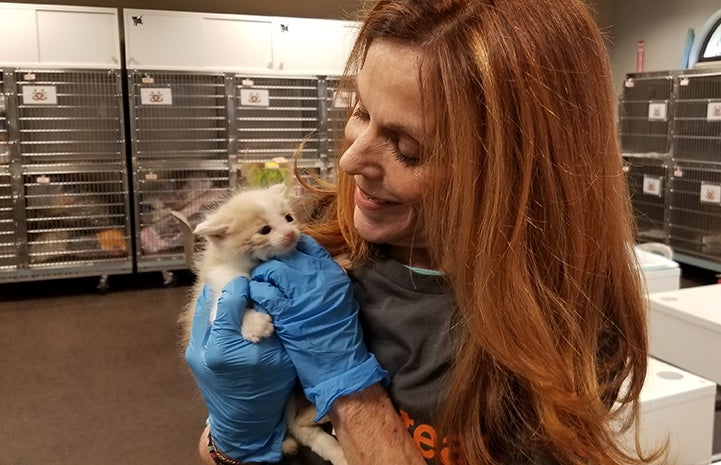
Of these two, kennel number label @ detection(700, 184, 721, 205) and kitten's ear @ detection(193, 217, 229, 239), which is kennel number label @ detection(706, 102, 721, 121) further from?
kitten's ear @ detection(193, 217, 229, 239)

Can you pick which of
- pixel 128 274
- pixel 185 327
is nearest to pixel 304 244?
pixel 185 327

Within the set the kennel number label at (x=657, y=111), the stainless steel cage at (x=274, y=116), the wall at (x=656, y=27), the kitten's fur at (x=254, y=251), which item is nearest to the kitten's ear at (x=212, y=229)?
the kitten's fur at (x=254, y=251)

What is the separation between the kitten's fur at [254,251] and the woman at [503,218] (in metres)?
0.17

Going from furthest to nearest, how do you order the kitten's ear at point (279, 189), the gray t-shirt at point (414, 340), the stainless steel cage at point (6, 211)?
the stainless steel cage at point (6, 211) < the kitten's ear at point (279, 189) < the gray t-shirt at point (414, 340)

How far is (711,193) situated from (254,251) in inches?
202

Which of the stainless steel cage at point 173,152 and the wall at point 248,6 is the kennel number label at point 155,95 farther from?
the wall at point 248,6

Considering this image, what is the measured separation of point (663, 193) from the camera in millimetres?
5812

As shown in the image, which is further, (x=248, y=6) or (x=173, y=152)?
(x=248, y=6)

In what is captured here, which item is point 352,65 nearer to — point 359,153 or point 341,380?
point 359,153

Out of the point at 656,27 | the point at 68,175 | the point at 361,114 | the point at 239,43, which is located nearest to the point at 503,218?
the point at 361,114

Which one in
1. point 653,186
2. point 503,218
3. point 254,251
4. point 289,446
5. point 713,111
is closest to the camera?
point 503,218

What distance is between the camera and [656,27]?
23.2 ft

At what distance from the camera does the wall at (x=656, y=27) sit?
6.52 meters

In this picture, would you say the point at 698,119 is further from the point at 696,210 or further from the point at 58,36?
the point at 58,36
